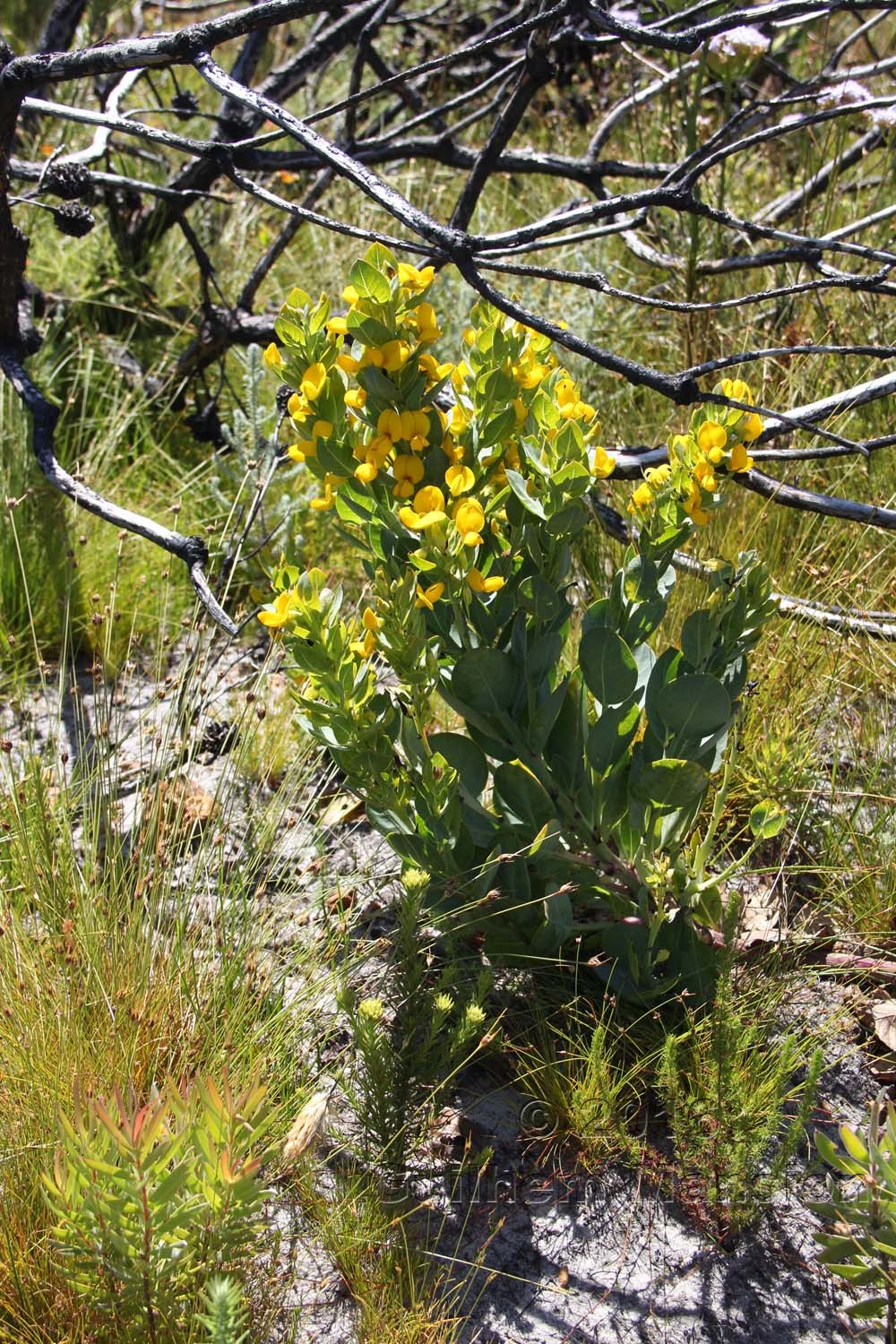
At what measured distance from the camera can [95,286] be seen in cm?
370

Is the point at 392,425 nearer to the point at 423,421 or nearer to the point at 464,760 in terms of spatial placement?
the point at 423,421

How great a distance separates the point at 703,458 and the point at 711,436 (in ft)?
0.10

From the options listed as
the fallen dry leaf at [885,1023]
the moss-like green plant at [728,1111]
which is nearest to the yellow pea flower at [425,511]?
the moss-like green plant at [728,1111]

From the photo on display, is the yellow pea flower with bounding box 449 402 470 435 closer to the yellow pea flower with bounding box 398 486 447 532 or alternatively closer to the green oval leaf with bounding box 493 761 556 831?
the yellow pea flower with bounding box 398 486 447 532

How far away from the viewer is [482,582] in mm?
1608

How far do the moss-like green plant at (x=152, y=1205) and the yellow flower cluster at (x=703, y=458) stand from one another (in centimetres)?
101

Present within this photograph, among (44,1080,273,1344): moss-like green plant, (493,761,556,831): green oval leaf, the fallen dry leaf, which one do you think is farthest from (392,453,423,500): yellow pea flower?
the fallen dry leaf

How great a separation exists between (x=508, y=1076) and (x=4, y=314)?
2.10m

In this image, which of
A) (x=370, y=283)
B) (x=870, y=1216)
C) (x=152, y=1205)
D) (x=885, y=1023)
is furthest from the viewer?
(x=885, y=1023)

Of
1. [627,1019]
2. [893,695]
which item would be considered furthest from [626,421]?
[627,1019]

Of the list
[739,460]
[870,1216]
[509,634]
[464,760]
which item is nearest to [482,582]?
[509,634]

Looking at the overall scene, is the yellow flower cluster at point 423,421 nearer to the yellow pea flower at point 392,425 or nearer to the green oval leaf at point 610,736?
the yellow pea flower at point 392,425

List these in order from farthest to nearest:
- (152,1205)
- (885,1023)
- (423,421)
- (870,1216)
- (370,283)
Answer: (885,1023) → (423,421) → (370,283) → (870,1216) → (152,1205)

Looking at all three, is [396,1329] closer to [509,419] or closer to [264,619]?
[264,619]
